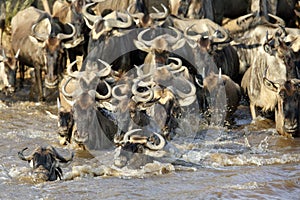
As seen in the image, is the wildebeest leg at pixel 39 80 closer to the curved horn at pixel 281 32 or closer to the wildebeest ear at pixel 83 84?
the wildebeest ear at pixel 83 84

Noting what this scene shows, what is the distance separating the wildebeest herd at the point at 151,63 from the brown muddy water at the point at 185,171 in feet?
1.02

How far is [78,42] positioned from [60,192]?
6860mm

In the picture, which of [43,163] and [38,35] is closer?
[43,163]

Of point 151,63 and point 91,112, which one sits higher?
point 151,63

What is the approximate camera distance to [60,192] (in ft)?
34.9

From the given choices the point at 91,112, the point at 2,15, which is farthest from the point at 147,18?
the point at 91,112

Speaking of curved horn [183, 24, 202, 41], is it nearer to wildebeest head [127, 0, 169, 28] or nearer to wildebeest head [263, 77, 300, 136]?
wildebeest head [127, 0, 169, 28]

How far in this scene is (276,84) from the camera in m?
14.4

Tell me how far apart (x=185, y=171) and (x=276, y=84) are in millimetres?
3116

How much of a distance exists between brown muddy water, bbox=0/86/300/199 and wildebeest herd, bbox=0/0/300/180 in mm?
310

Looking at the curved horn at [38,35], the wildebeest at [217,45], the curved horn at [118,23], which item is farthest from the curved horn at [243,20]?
the curved horn at [38,35]

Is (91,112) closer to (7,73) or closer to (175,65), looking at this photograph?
(175,65)

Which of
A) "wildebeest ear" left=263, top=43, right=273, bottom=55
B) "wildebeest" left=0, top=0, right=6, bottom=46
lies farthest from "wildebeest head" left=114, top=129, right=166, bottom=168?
"wildebeest" left=0, top=0, right=6, bottom=46

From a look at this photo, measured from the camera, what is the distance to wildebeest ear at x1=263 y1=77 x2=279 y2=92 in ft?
47.4
